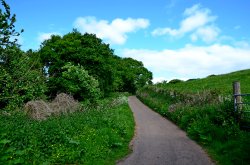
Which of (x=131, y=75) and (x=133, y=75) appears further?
(x=133, y=75)

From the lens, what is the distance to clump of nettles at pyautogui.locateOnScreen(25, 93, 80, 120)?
2100 cm

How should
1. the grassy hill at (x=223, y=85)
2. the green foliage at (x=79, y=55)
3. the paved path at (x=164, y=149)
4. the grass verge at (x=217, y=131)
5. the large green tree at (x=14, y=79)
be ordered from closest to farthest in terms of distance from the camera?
the grass verge at (x=217, y=131) → the paved path at (x=164, y=149) → the large green tree at (x=14, y=79) → the grassy hill at (x=223, y=85) → the green foliage at (x=79, y=55)

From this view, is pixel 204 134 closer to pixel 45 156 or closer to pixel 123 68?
pixel 45 156

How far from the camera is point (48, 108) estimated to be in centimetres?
2208

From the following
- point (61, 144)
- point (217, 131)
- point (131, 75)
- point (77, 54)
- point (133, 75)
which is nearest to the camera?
point (61, 144)

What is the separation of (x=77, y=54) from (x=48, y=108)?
72.4ft

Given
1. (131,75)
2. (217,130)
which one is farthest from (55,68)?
(131,75)

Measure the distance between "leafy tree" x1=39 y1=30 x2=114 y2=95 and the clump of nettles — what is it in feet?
55.1

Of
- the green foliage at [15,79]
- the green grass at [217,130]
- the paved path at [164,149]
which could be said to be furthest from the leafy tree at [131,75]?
the paved path at [164,149]

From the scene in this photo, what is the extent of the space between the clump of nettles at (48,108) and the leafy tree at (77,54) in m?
16.8

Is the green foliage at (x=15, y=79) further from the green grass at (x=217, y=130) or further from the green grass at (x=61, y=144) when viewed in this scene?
the green grass at (x=217, y=130)

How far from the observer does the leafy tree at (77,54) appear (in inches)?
1714

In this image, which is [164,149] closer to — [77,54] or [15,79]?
[15,79]

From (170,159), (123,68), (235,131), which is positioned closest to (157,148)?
(170,159)
